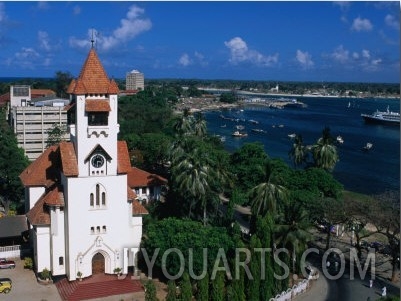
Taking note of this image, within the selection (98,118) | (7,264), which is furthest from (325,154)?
(7,264)

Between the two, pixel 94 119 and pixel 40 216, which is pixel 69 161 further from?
pixel 40 216

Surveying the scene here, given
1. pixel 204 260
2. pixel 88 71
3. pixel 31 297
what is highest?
pixel 88 71

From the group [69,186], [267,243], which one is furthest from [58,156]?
[267,243]

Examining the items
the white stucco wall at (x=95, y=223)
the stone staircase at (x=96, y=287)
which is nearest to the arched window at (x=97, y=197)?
the white stucco wall at (x=95, y=223)

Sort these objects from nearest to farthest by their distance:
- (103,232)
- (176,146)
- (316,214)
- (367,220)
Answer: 1. (103,232)
2. (367,220)
3. (316,214)
4. (176,146)

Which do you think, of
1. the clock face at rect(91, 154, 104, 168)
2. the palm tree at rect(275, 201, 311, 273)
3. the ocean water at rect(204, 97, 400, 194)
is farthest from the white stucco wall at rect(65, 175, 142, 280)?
the ocean water at rect(204, 97, 400, 194)

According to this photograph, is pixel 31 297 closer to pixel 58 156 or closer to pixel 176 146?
pixel 58 156
